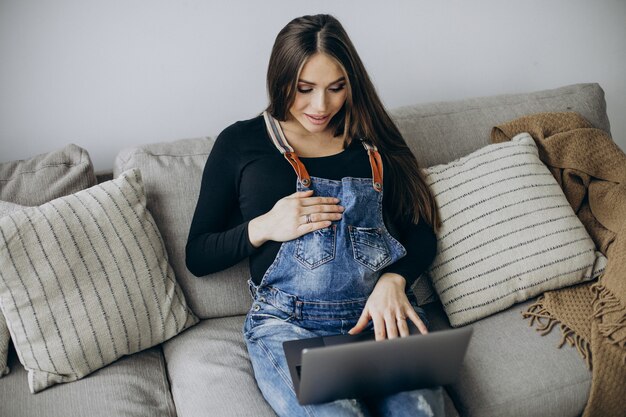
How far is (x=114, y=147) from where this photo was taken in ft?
6.07

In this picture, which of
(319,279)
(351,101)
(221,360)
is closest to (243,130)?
(351,101)

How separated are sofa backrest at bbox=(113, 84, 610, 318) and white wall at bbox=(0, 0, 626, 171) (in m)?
0.19

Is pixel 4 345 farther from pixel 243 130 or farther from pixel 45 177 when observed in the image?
pixel 243 130

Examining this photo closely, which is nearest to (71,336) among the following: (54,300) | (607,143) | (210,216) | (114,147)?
(54,300)

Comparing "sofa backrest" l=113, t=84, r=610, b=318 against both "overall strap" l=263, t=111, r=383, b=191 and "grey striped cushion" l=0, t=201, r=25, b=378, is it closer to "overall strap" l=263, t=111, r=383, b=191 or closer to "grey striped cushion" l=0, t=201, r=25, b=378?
"overall strap" l=263, t=111, r=383, b=191

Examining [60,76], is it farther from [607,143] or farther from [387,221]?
[607,143]

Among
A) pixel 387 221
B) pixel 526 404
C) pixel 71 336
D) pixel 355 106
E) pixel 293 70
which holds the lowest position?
pixel 526 404

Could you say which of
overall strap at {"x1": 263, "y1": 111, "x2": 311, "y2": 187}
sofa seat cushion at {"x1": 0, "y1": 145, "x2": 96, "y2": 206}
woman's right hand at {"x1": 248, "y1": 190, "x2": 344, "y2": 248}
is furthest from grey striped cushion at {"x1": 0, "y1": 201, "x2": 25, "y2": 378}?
overall strap at {"x1": 263, "y1": 111, "x2": 311, "y2": 187}

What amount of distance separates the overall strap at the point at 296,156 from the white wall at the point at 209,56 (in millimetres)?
427

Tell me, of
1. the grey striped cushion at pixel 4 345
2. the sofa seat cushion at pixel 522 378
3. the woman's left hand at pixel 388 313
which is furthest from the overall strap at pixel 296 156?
the grey striped cushion at pixel 4 345

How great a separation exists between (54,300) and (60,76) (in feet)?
2.33

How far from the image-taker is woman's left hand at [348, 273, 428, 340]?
4.35 feet

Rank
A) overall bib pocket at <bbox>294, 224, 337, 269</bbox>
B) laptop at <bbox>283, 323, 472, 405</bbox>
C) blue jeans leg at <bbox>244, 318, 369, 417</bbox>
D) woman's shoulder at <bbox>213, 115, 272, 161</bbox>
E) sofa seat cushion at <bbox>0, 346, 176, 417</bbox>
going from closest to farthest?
1. laptop at <bbox>283, 323, 472, 405</bbox>
2. blue jeans leg at <bbox>244, 318, 369, 417</bbox>
3. sofa seat cushion at <bbox>0, 346, 176, 417</bbox>
4. overall bib pocket at <bbox>294, 224, 337, 269</bbox>
5. woman's shoulder at <bbox>213, 115, 272, 161</bbox>

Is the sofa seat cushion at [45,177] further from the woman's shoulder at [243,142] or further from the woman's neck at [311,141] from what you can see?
the woman's neck at [311,141]
